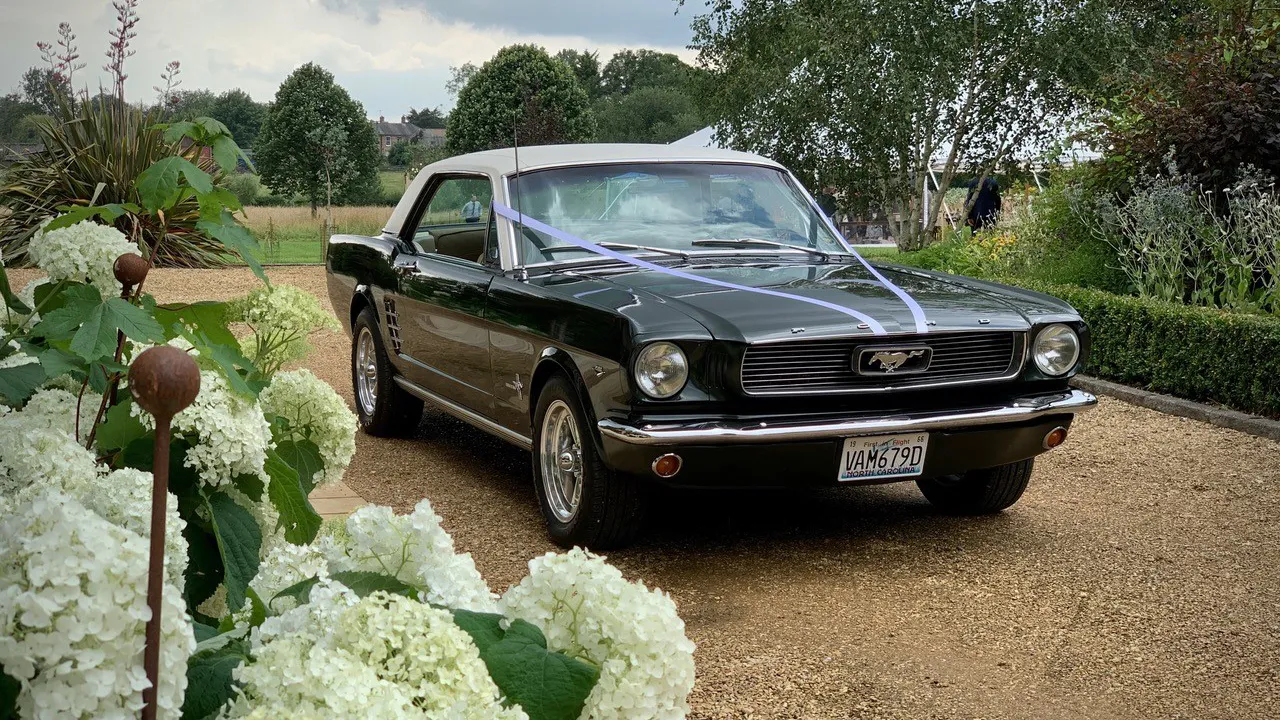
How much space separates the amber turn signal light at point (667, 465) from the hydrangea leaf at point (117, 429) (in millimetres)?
2711

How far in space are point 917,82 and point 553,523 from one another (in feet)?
48.9

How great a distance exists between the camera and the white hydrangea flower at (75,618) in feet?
3.36

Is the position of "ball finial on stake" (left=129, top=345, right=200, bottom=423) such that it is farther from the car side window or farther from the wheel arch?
the car side window

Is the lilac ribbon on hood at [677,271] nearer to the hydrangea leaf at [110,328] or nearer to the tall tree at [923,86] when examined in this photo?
the hydrangea leaf at [110,328]

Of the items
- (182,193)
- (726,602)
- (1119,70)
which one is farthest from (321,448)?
(1119,70)

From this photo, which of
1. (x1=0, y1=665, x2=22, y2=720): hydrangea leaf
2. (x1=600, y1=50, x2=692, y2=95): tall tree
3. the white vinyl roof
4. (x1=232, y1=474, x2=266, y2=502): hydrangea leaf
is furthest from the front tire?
(x1=600, y1=50, x2=692, y2=95): tall tree

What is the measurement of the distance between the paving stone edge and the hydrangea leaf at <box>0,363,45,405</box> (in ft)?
20.9

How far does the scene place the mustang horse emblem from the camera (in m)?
4.98

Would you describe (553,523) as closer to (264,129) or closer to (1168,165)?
(1168,165)

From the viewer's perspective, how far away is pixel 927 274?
20.5 ft

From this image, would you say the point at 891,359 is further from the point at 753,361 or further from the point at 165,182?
the point at 165,182

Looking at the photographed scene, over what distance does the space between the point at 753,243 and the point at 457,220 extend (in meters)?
1.87

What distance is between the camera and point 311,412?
2.79m

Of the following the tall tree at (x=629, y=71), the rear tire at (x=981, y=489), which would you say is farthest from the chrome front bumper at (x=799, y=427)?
the tall tree at (x=629, y=71)
